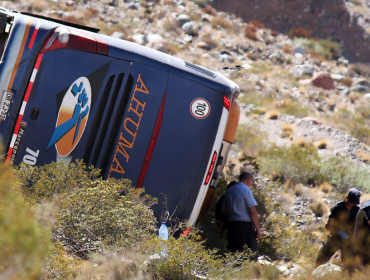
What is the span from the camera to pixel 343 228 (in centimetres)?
529

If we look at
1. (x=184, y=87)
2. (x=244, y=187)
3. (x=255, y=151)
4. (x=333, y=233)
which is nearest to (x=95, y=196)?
(x=184, y=87)

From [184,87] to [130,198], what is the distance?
57.9 inches

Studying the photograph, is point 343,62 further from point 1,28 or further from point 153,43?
point 1,28

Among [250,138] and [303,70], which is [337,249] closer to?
[250,138]

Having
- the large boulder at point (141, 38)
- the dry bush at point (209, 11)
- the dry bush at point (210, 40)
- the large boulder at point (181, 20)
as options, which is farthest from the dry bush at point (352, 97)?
the dry bush at point (209, 11)

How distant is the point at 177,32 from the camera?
73.3 ft

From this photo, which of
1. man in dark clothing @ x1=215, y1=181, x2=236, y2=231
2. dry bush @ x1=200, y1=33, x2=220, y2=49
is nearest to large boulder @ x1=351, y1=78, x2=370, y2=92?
dry bush @ x1=200, y1=33, x2=220, y2=49

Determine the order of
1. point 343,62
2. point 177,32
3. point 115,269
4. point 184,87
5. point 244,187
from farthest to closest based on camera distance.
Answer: point 343,62, point 177,32, point 244,187, point 184,87, point 115,269

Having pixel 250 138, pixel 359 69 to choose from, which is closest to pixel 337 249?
pixel 250 138

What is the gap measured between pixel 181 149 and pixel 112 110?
93 cm

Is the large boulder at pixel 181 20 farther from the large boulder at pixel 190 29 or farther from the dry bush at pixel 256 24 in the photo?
the dry bush at pixel 256 24

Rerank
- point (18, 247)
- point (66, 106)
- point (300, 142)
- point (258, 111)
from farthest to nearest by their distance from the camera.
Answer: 1. point (258, 111)
2. point (300, 142)
3. point (66, 106)
4. point (18, 247)

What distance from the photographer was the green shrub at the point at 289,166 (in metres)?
9.47

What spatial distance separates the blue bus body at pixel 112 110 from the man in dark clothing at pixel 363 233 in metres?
2.12
